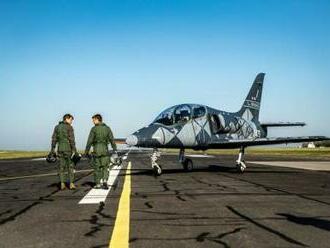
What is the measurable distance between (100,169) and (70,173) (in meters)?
1.32

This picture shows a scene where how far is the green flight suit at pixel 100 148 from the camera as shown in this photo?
12.9 m

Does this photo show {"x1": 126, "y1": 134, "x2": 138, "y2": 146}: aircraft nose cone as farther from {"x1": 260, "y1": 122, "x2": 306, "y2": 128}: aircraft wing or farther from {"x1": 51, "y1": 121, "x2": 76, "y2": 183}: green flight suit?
A: {"x1": 260, "y1": 122, "x2": 306, "y2": 128}: aircraft wing

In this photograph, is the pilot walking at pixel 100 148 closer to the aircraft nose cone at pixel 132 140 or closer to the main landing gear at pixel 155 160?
the aircraft nose cone at pixel 132 140

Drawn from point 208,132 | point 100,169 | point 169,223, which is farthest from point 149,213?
point 208,132

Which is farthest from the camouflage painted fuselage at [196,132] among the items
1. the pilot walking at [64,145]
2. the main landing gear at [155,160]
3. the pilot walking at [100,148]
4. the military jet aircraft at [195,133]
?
the pilot walking at [100,148]

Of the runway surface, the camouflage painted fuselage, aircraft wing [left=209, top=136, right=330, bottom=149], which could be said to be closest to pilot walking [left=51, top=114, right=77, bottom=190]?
the runway surface

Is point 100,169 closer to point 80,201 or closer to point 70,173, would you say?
point 70,173

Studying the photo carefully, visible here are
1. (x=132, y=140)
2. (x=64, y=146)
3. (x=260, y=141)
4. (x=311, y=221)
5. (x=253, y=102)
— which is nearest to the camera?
(x=311, y=221)

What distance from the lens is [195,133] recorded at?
805 inches

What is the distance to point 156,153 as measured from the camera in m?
18.6

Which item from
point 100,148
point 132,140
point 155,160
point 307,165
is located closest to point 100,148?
point 100,148

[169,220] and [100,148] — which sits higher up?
[100,148]

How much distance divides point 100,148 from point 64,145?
1.45 m

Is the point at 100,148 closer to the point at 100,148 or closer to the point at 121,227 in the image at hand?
the point at 100,148
